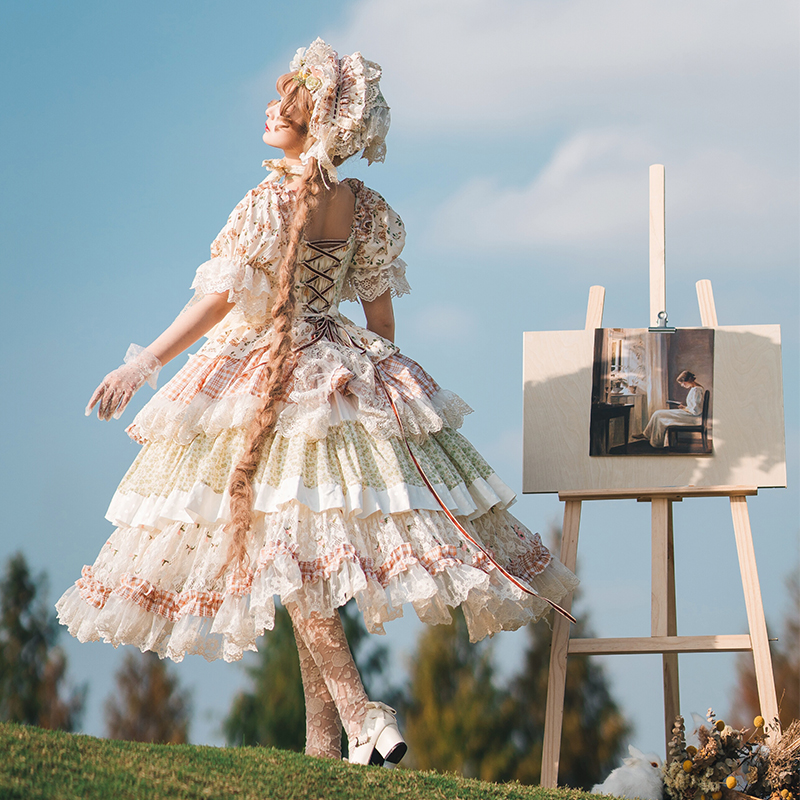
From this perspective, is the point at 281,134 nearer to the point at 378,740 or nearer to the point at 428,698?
the point at 378,740

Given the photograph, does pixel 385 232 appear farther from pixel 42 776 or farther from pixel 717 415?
pixel 42 776

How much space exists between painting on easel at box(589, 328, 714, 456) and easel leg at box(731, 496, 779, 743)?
275 millimetres

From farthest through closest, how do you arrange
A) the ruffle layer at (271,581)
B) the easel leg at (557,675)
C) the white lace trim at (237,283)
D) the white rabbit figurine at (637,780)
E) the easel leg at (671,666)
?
the easel leg at (671,666), the easel leg at (557,675), the white rabbit figurine at (637,780), the white lace trim at (237,283), the ruffle layer at (271,581)

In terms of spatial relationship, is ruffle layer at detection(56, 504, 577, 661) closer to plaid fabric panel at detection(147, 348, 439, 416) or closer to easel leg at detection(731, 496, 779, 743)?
plaid fabric panel at detection(147, 348, 439, 416)

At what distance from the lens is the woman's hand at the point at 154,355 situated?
2383 mm

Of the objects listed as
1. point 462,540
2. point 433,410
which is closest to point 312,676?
point 462,540

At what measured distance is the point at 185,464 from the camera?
7.75ft

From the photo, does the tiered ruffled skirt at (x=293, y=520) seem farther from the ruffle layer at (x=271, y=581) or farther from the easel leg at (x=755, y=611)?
the easel leg at (x=755, y=611)

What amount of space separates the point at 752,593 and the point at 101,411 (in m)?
2.00

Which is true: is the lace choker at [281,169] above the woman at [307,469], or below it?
above

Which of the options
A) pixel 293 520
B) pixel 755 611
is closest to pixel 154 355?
pixel 293 520

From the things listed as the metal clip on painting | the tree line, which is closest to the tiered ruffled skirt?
the metal clip on painting

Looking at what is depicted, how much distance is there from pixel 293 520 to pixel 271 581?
0.55 ft

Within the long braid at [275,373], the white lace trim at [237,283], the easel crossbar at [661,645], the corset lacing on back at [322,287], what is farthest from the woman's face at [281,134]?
the easel crossbar at [661,645]
